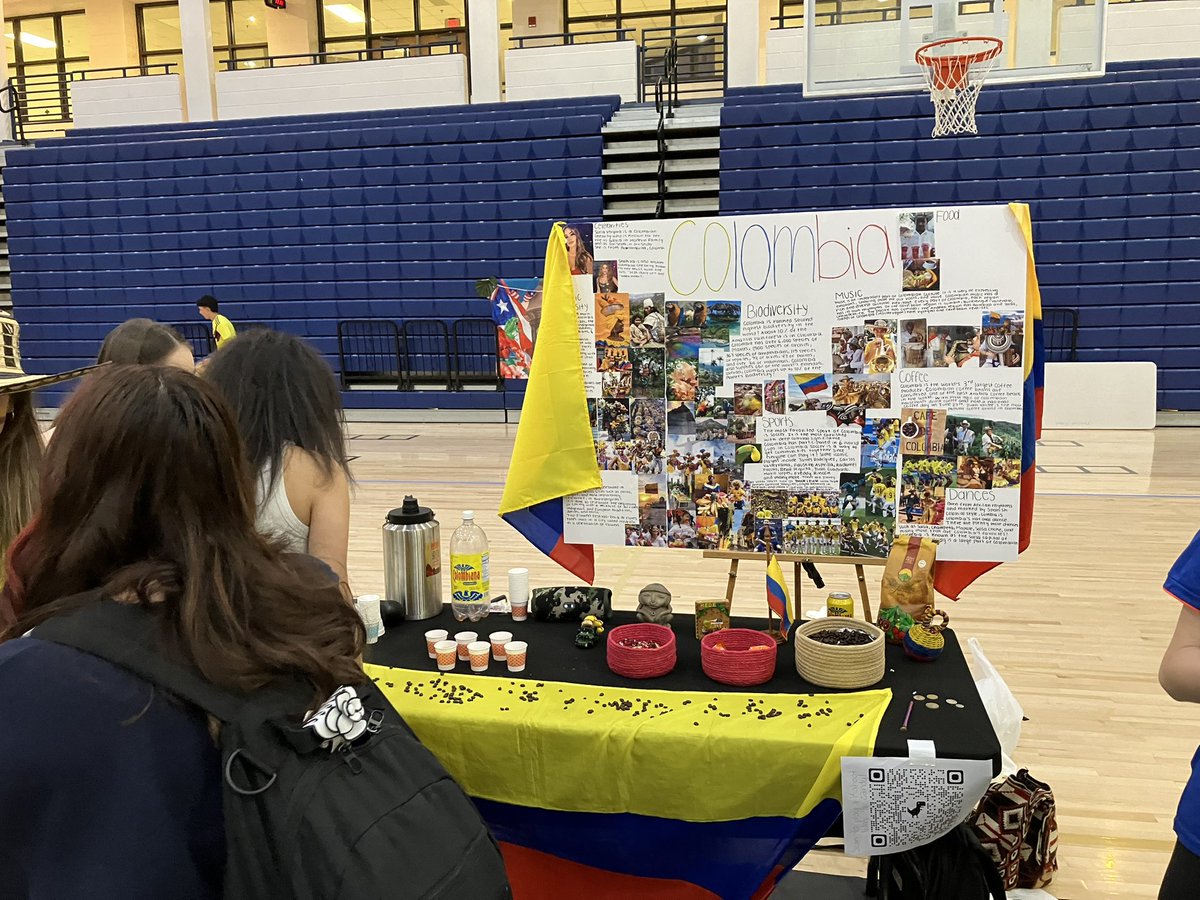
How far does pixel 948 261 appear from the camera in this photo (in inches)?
87.7

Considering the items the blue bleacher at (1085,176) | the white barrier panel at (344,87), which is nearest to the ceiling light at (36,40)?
the white barrier panel at (344,87)

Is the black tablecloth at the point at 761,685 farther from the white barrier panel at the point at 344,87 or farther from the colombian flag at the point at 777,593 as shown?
the white barrier panel at the point at 344,87

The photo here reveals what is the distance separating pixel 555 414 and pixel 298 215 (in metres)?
9.42

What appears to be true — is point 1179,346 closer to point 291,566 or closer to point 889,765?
point 889,765

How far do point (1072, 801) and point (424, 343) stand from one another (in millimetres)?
9086

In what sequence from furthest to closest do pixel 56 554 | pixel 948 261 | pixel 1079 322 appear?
1. pixel 1079 322
2. pixel 948 261
3. pixel 56 554

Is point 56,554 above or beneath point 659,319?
beneath

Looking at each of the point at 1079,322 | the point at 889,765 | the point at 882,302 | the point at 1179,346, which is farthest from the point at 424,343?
the point at 889,765

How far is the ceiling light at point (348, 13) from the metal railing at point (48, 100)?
112 inches

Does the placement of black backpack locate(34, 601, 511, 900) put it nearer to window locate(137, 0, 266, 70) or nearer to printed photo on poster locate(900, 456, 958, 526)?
printed photo on poster locate(900, 456, 958, 526)

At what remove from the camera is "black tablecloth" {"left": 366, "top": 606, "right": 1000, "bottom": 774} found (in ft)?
5.32

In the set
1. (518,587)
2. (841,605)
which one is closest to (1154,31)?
(841,605)

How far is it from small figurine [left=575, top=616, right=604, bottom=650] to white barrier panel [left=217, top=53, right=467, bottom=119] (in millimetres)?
9917

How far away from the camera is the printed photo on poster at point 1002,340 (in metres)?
2.20
